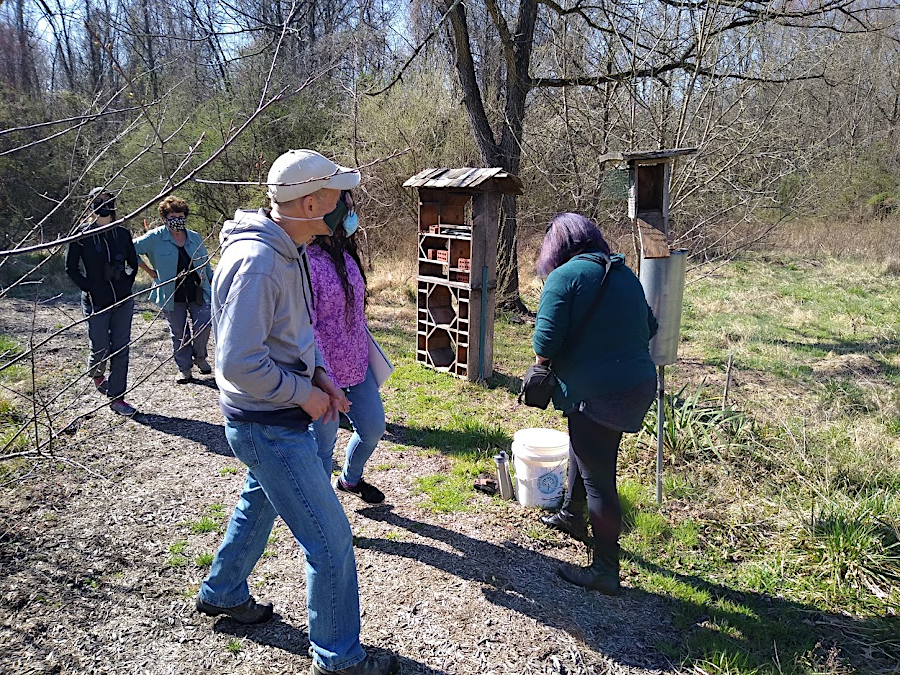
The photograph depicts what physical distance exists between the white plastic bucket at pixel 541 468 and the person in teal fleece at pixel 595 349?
32.5 inches

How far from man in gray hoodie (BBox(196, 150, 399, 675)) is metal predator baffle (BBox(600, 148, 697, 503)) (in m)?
2.10

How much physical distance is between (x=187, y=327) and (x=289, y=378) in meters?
4.71

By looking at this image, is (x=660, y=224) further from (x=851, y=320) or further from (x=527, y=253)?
(x=527, y=253)

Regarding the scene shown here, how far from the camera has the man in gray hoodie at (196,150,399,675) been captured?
7.25ft

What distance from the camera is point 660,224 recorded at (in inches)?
156

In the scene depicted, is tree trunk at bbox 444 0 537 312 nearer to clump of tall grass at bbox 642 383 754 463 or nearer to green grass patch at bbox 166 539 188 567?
clump of tall grass at bbox 642 383 754 463

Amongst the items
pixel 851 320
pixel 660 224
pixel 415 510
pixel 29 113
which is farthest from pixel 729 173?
pixel 29 113

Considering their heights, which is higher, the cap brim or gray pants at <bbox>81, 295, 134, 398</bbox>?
the cap brim

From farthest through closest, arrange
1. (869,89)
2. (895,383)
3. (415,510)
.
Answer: (869,89) < (895,383) < (415,510)

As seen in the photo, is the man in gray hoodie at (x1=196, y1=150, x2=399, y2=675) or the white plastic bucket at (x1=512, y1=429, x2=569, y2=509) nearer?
the man in gray hoodie at (x1=196, y1=150, x2=399, y2=675)

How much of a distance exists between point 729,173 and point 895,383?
133 inches

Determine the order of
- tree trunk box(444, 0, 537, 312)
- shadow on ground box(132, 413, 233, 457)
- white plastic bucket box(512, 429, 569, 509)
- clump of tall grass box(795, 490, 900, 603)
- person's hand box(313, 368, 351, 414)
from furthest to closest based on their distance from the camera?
tree trunk box(444, 0, 537, 312) → shadow on ground box(132, 413, 233, 457) → white plastic bucket box(512, 429, 569, 509) → clump of tall grass box(795, 490, 900, 603) → person's hand box(313, 368, 351, 414)

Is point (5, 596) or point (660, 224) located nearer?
point (5, 596)

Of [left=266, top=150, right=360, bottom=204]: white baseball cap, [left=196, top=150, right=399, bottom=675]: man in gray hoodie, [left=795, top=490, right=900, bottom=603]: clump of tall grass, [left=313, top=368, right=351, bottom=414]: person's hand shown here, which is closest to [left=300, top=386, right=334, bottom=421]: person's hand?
[left=196, top=150, right=399, bottom=675]: man in gray hoodie
